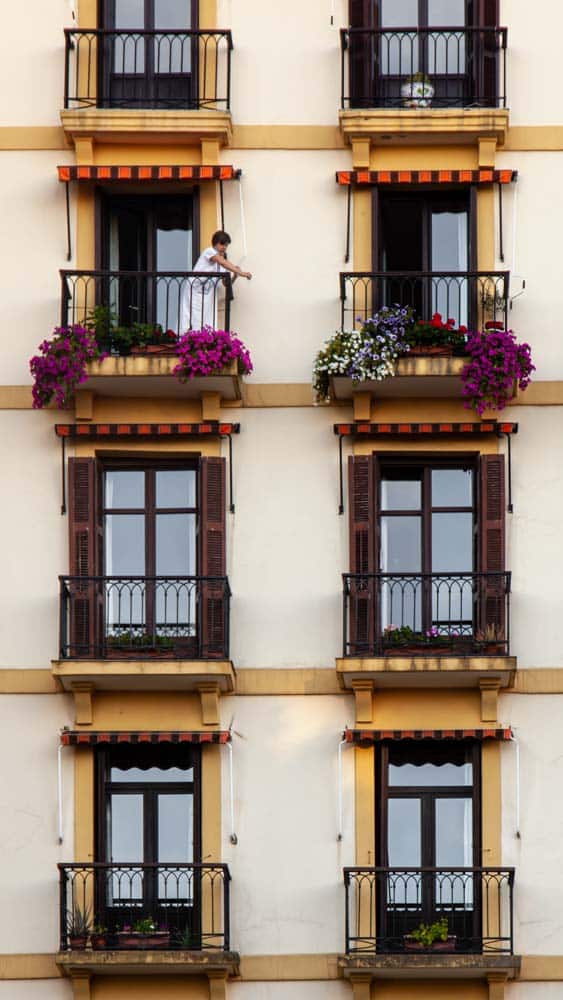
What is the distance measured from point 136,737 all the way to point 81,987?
296cm

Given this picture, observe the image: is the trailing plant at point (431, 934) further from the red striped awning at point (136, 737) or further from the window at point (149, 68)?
the window at point (149, 68)

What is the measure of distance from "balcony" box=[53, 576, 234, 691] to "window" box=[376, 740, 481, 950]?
93.6 inches

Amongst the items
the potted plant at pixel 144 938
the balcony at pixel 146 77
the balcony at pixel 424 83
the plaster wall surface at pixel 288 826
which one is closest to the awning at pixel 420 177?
the balcony at pixel 424 83

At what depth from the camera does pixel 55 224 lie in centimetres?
4078

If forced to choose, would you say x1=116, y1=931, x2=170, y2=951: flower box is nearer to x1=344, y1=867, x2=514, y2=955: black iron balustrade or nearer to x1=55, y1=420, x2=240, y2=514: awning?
x1=344, y1=867, x2=514, y2=955: black iron balustrade

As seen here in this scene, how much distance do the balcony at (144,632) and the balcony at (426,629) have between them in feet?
5.01

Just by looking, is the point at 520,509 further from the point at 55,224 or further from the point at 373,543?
the point at 55,224

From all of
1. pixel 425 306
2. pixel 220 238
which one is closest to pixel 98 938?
pixel 220 238

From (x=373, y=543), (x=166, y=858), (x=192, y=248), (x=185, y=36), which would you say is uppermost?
(x=185, y=36)

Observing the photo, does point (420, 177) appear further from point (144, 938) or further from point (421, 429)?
point (144, 938)

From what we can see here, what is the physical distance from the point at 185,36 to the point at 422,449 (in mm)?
5849

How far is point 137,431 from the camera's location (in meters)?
40.1

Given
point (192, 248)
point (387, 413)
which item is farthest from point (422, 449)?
point (192, 248)

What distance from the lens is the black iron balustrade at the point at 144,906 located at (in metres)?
38.8
